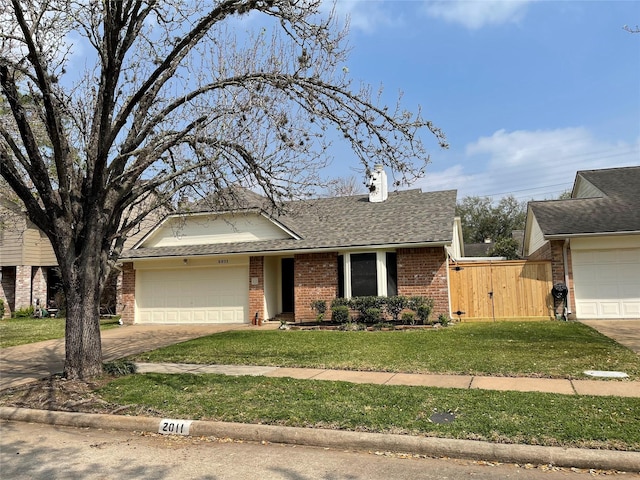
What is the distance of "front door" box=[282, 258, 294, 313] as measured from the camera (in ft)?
62.1

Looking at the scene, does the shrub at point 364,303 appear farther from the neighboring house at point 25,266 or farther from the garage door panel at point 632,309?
the neighboring house at point 25,266

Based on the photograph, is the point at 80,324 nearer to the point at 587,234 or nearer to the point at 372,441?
the point at 372,441

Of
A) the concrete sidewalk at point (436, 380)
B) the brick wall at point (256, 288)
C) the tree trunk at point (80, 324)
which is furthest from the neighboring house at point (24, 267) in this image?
the tree trunk at point (80, 324)

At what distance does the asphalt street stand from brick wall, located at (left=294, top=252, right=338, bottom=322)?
10.9m

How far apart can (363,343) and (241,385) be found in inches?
193

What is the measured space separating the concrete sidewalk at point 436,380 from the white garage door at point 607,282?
29.6 ft

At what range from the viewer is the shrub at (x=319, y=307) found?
16.0m

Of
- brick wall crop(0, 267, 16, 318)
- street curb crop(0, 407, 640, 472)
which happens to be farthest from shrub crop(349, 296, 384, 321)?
brick wall crop(0, 267, 16, 318)

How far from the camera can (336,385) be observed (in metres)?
7.22

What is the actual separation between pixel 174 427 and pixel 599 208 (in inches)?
633

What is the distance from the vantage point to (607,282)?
49.3 ft

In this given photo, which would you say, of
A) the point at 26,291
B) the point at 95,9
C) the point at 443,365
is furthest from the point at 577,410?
the point at 26,291

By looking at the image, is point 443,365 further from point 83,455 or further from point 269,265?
point 269,265

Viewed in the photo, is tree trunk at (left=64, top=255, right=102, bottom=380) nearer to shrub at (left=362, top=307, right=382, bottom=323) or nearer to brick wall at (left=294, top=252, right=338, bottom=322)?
shrub at (left=362, top=307, right=382, bottom=323)
